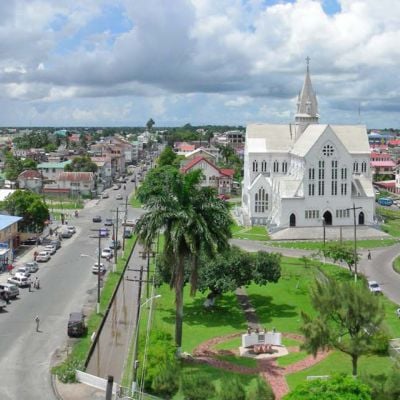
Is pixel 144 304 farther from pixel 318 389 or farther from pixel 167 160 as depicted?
pixel 167 160

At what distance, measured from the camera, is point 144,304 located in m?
44.9

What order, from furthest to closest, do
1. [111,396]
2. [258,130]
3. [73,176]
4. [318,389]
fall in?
[73,176] < [258,130] < [111,396] < [318,389]

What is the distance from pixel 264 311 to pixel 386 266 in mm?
20896

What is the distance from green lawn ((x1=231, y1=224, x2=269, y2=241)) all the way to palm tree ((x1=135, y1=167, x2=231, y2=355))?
41636 mm

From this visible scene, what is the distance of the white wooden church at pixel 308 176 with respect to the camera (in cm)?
7812

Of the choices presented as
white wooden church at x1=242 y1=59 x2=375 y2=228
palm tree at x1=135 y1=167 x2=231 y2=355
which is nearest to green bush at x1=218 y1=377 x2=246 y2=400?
palm tree at x1=135 y1=167 x2=231 y2=355

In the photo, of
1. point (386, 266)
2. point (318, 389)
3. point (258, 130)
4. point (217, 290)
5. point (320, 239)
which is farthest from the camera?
point (258, 130)

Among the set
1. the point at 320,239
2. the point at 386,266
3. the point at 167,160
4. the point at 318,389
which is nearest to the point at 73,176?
the point at 167,160

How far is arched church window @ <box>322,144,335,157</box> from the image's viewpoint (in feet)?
257

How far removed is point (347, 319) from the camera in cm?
2870

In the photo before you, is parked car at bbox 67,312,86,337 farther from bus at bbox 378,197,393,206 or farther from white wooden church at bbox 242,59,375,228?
bus at bbox 378,197,393,206

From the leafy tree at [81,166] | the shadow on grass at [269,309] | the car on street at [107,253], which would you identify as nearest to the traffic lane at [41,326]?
the car on street at [107,253]

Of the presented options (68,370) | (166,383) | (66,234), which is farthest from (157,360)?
(66,234)

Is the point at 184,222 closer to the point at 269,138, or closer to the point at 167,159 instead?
the point at 269,138
